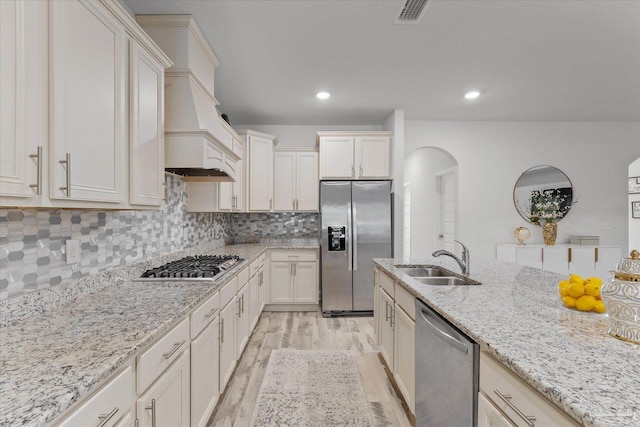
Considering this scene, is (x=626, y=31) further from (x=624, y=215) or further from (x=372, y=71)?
(x=624, y=215)

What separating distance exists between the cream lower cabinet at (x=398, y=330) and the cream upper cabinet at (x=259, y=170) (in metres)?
2.10

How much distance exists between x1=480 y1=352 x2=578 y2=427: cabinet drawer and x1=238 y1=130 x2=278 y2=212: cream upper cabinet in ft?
11.7

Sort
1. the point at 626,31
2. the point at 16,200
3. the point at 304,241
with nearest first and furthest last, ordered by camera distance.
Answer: the point at 16,200 → the point at 626,31 → the point at 304,241

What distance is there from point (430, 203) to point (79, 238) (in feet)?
17.8

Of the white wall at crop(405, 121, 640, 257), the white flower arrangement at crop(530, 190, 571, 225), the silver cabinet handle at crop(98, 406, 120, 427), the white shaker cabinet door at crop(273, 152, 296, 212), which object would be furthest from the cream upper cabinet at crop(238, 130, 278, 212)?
the white flower arrangement at crop(530, 190, 571, 225)

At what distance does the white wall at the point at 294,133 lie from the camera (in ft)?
16.1

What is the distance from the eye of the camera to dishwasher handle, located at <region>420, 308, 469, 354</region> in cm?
128

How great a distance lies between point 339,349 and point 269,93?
2.76 metres

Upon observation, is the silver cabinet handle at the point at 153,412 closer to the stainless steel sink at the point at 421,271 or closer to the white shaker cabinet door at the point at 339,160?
the stainless steel sink at the point at 421,271

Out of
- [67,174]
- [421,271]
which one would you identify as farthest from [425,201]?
[67,174]

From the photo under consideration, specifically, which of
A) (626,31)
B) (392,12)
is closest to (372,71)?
(392,12)

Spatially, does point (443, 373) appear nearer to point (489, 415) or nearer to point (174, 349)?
point (489, 415)

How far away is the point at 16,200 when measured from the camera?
982mm

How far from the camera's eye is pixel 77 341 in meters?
1.10
